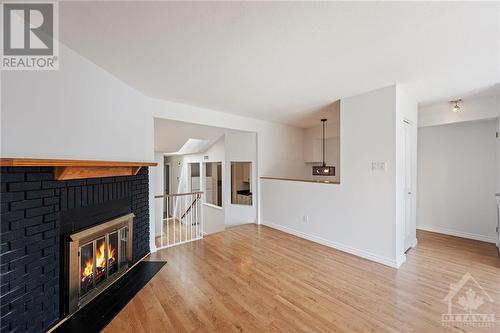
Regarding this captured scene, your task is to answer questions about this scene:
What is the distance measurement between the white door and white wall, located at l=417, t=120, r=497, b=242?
4.40 feet

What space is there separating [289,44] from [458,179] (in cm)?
448

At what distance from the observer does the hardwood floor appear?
1.81m

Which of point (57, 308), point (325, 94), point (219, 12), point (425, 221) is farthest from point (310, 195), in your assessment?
point (57, 308)

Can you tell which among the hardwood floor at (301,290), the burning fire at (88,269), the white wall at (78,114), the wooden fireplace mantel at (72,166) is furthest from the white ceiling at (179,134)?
the burning fire at (88,269)

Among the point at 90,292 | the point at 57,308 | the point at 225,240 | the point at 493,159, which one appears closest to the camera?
the point at 57,308

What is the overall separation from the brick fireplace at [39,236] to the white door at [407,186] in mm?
4197

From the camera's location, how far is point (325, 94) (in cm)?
322

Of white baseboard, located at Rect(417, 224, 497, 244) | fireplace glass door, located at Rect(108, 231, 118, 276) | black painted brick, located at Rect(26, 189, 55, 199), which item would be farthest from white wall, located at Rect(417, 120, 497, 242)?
black painted brick, located at Rect(26, 189, 55, 199)

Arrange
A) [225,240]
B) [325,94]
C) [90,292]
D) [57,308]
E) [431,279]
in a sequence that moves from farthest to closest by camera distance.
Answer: [225,240] → [325,94] → [431,279] → [90,292] → [57,308]

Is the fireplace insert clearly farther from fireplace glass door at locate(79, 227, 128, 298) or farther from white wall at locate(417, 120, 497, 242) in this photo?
white wall at locate(417, 120, 497, 242)

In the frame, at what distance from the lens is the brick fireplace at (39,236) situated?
1433 mm

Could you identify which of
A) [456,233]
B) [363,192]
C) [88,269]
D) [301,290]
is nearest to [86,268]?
[88,269]

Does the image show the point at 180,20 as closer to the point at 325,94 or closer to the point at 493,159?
the point at 325,94

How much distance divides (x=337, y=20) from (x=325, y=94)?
174 centimetres
